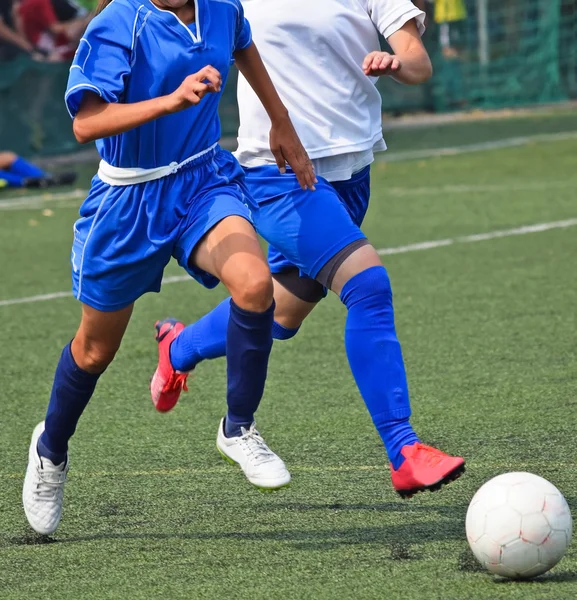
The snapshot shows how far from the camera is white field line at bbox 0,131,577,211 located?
1352 cm

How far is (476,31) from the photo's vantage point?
82.9ft

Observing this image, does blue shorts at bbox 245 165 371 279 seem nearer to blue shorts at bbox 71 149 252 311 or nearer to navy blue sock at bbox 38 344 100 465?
blue shorts at bbox 71 149 252 311

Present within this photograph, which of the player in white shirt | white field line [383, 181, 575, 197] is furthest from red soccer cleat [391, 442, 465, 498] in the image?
white field line [383, 181, 575, 197]

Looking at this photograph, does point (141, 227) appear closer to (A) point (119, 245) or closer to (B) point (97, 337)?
(A) point (119, 245)

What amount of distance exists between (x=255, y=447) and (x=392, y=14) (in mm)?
1591

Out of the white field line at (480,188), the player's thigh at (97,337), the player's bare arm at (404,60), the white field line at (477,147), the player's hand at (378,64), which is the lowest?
the white field line at (477,147)

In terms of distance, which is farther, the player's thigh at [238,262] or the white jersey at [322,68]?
the white jersey at [322,68]

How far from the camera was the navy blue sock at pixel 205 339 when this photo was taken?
536 cm

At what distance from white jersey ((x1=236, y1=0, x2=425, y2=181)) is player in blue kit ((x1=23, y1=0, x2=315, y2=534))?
1.14 ft

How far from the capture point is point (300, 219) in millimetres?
4676

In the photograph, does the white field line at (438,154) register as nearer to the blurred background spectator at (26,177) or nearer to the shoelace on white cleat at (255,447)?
the blurred background spectator at (26,177)

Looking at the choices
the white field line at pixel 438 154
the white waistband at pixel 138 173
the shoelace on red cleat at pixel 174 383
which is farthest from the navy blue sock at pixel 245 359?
the white field line at pixel 438 154

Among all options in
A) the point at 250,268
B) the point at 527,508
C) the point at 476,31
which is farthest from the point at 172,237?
the point at 476,31

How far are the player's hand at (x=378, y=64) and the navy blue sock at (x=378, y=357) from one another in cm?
65
